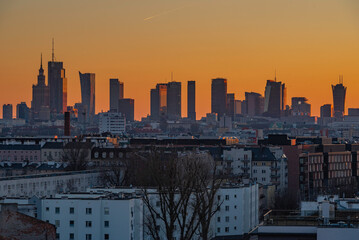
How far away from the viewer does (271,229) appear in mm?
31406

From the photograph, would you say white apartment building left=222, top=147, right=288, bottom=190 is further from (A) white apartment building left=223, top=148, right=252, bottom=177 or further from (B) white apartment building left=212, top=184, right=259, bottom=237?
(B) white apartment building left=212, top=184, right=259, bottom=237

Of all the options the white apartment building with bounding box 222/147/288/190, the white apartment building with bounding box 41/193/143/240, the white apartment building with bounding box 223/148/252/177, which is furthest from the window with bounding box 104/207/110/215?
the white apartment building with bounding box 223/148/252/177

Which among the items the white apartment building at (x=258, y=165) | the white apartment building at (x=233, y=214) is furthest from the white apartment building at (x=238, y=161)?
the white apartment building at (x=233, y=214)

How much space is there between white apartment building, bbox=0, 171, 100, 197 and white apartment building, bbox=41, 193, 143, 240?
37.8 feet

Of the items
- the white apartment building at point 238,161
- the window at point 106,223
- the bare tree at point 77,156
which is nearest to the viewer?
the window at point 106,223

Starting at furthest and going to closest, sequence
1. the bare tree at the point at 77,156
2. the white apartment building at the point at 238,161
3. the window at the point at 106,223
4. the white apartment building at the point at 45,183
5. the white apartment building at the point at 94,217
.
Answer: the white apartment building at the point at 238,161 < the bare tree at the point at 77,156 < the white apartment building at the point at 45,183 < the window at the point at 106,223 < the white apartment building at the point at 94,217

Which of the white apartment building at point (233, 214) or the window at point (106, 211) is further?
the white apartment building at point (233, 214)

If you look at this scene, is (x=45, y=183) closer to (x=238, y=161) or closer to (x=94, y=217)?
(x=94, y=217)

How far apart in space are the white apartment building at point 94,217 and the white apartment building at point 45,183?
11518mm

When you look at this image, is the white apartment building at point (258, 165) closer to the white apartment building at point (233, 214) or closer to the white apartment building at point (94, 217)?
the white apartment building at point (233, 214)

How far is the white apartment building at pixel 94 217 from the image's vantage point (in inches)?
1900

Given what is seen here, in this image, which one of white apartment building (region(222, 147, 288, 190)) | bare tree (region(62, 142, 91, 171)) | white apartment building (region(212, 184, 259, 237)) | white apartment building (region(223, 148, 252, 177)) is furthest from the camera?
white apartment building (region(223, 148, 252, 177))

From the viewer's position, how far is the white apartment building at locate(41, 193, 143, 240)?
4825cm

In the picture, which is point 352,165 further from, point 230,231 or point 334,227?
point 334,227
